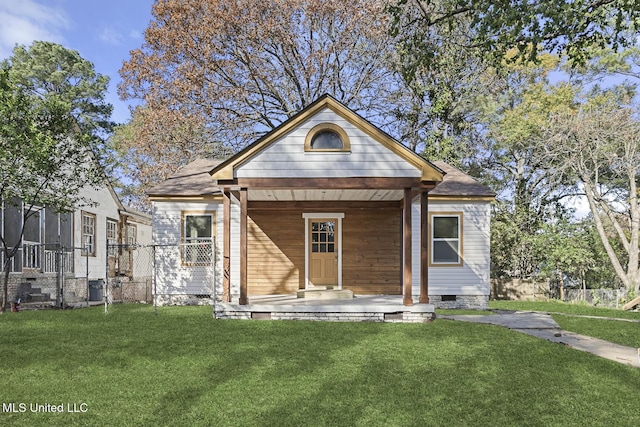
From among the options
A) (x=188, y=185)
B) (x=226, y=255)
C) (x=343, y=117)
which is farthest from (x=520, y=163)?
(x=226, y=255)

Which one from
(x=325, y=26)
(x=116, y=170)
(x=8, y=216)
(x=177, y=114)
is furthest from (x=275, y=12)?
(x=116, y=170)

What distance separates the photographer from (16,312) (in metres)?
13.2

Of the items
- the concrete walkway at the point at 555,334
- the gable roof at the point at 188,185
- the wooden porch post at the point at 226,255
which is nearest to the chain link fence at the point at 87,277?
the gable roof at the point at 188,185

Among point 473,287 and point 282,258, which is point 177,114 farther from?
point 473,287

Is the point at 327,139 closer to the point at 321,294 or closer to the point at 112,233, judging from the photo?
the point at 321,294

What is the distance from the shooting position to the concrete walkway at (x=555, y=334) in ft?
25.6

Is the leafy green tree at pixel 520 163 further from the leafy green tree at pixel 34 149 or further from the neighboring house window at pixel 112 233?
the neighboring house window at pixel 112 233

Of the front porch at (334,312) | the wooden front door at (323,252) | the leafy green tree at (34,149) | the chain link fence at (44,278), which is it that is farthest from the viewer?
the wooden front door at (323,252)

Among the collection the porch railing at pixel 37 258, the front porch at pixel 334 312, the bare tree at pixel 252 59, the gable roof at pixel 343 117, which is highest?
the bare tree at pixel 252 59

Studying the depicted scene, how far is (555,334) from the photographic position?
9.57 metres

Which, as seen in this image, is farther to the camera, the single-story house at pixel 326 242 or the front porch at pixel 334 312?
the single-story house at pixel 326 242

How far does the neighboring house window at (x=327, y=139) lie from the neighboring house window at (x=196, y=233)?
4924 mm

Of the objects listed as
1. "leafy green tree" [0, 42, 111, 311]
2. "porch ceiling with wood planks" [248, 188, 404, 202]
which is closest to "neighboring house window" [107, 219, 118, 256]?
"leafy green tree" [0, 42, 111, 311]

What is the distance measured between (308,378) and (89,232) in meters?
16.4
